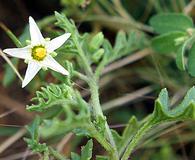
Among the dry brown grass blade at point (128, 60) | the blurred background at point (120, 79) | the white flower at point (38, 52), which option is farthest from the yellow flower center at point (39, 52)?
the dry brown grass blade at point (128, 60)

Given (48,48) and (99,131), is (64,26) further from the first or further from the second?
(99,131)

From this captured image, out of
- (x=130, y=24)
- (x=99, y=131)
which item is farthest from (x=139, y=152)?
(x=99, y=131)

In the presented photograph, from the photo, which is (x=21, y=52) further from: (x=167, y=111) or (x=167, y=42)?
(x=167, y=42)

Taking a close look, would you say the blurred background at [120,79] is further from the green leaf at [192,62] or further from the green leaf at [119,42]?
the green leaf at [192,62]

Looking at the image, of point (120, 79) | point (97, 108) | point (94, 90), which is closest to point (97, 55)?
point (94, 90)

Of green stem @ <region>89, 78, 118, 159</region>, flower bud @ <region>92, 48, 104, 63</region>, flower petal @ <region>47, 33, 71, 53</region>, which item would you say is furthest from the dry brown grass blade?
flower petal @ <region>47, 33, 71, 53</region>

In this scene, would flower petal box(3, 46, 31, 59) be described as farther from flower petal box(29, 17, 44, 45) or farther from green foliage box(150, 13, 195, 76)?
green foliage box(150, 13, 195, 76)
